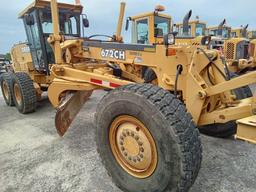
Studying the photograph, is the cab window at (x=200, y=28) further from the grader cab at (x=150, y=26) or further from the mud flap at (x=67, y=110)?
the mud flap at (x=67, y=110)

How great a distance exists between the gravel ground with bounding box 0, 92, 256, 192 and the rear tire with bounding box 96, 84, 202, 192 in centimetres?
45

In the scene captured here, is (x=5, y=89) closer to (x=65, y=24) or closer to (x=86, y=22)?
(x=65, y=24)

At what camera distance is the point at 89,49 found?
409 cm

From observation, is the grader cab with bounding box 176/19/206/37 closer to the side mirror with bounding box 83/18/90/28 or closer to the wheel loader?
the side mirror with bounding box 83/18/90/28

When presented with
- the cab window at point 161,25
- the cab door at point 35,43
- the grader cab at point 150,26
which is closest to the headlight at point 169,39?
the cab door at point 35,43

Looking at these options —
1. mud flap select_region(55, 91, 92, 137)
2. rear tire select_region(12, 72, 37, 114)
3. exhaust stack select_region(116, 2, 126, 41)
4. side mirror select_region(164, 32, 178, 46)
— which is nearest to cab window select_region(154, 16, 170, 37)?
exhaust stack select_region(116, 2, 126, 41)

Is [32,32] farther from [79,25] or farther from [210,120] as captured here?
[210,120]

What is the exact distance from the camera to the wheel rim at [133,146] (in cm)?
237

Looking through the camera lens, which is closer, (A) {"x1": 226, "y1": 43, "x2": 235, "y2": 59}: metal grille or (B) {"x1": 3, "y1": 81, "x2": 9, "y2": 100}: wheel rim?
(B) {"x1": 3, "y1": 81, "x2": 9, "y2": 100}: wheel rim

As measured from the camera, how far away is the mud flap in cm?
389

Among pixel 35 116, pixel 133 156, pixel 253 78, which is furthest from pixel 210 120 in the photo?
pixel 35 116

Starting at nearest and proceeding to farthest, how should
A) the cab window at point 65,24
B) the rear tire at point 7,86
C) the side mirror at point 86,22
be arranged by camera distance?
the cab window at point 65,24 < the side mirror at point 86,22 < the rear tire at point 7,86

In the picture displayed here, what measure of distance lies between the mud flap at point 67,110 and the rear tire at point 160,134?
1.46 meters

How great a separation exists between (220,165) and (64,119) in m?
2.44
